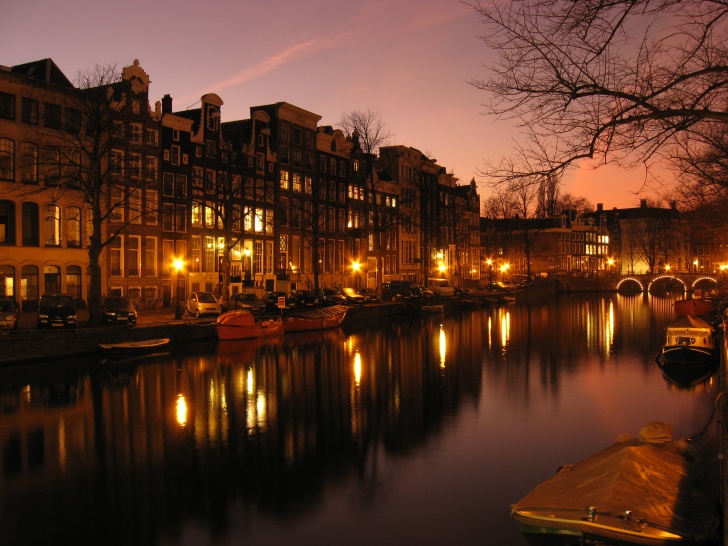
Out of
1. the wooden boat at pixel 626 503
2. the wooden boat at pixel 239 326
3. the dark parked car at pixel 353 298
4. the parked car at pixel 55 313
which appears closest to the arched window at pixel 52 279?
the parked car at pixel 55 313

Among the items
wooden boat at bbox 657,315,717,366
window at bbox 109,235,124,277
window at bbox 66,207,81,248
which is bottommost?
wooden boat at bbox 657,315,717,366

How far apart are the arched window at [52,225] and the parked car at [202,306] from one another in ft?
32.1

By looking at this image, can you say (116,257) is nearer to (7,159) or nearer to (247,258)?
(7,159)

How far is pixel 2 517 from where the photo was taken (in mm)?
13977

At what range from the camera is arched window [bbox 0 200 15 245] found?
4462cm

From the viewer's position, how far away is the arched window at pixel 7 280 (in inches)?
1742

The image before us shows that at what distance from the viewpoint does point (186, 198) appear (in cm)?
5625

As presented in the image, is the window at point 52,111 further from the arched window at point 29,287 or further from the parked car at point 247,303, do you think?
the parked car at point 247,303

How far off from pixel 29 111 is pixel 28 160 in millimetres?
3164

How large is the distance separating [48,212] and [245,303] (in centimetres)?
1444

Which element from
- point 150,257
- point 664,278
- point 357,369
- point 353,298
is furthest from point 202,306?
point 664,278

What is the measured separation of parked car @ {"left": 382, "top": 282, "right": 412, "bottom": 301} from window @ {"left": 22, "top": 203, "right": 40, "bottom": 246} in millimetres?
32576

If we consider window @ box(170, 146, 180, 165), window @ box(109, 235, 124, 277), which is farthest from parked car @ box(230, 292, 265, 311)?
window @ box(170, 146, 180, 165)

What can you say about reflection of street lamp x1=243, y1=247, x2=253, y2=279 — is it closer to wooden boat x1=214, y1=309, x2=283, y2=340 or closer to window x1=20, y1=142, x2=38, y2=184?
wooden boat x1=214, y1=309, x2=283, y2=340
